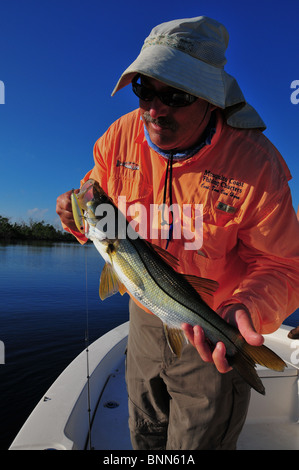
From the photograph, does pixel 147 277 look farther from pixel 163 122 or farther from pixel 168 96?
pixel 168 96

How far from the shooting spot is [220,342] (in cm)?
216

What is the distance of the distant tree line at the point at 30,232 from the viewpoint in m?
83.7

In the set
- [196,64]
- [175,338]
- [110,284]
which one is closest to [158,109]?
[196,64]

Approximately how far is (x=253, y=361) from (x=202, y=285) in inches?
24.8

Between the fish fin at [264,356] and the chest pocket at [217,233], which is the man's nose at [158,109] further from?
the fish fin at [264,356]

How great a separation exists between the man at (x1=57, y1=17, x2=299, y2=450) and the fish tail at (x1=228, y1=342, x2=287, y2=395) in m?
0.18

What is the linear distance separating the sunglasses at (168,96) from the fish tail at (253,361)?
73.4 inches

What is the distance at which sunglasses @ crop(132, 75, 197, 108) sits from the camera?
8.34 ft

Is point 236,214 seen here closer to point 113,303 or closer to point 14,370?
point 14,370

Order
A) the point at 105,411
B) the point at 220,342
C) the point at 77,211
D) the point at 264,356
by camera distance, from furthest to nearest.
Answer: the point at 105,411 < the point at 77,211 < the point at 220,342 < the point at 264,356

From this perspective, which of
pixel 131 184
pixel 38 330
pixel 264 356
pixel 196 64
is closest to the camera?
pixel 264 356

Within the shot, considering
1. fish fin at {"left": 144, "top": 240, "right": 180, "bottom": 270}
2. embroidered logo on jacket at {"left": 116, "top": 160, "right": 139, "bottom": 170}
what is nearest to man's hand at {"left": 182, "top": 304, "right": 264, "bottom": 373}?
fish fin at {"left": 144, "top": 240, "right": 180, "bottom": 270}

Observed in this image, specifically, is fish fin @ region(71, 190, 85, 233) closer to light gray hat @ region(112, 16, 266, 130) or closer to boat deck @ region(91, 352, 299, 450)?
light gray hat @ region(112, 16, 266, 130)

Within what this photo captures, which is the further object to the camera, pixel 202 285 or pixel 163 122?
pixel 163 122
